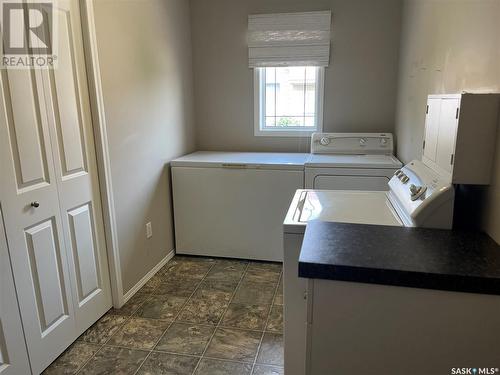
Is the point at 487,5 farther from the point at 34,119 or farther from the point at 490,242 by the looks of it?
the point at 34,119

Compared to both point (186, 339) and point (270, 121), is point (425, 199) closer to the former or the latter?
point (186, 339)

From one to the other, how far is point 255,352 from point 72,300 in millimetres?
→ 1077

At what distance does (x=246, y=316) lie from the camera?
237 centimetres

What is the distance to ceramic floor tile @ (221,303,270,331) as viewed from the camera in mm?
2271

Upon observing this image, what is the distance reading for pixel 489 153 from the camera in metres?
1.23

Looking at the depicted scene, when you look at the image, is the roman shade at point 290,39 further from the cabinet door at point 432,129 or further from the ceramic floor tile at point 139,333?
the ceramic floor tile at point 139,333

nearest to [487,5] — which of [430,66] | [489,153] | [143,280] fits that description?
[489,153]

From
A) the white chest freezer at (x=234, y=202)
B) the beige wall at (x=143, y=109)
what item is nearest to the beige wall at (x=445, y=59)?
Result: the white chest freezer at (x=234, y=202)

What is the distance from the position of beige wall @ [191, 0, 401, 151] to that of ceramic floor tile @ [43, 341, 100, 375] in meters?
2.14

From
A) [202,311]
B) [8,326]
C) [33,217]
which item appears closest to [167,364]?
[202,311]

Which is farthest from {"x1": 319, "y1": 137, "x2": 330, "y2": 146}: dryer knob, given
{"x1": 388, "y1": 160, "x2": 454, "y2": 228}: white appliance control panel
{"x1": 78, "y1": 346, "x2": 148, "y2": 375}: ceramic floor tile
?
{"x1": 78, "y1": 346, "x2": 148, "y2": 375}: ceramic floor tile

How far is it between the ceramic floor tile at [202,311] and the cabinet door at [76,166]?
1.80 feet

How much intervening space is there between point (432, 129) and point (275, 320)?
1.47 meters

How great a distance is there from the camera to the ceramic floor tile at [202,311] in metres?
2.33
